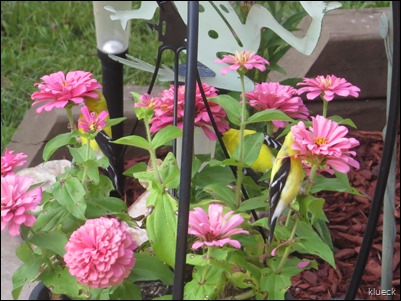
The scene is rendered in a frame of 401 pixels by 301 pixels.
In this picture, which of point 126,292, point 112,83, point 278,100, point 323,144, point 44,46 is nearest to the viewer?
point 323,144

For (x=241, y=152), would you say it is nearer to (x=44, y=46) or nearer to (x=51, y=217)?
(x=51, y=217)

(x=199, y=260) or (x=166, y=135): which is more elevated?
(x=166, y=135)

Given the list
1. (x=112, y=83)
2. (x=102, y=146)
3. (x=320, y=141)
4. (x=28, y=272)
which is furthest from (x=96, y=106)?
(x=112, y=83)

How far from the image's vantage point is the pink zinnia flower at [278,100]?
3.27 ft

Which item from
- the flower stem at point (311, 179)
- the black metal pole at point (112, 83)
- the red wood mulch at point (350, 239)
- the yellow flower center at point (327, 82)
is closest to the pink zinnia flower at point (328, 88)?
the yellow flower center at point (327, 82)

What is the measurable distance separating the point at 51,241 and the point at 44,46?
182 centimetres

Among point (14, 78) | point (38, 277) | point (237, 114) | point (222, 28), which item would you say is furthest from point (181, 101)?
point (14, 78)

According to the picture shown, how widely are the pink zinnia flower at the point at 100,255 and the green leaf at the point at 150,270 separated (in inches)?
2.6

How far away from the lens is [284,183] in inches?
31.5

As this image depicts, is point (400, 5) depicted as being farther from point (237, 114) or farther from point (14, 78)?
point (14, 78)

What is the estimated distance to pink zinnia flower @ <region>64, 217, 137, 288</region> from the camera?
78cm

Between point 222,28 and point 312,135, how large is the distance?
37cm

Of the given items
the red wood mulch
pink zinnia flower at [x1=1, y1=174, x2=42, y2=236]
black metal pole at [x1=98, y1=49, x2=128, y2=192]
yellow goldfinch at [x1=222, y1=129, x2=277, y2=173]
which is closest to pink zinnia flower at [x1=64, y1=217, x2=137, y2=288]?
pink zinnia flower at [x1=1, y1=174, x2=42, y2=236]

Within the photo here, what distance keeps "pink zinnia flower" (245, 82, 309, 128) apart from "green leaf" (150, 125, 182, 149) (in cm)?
15
